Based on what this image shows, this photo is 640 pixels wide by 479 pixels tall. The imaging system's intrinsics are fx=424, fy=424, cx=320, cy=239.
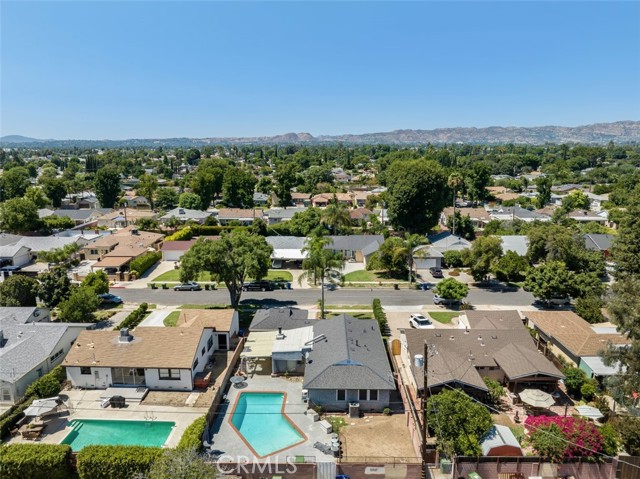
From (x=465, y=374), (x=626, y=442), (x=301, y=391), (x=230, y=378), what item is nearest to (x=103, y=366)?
(x=230, y=378)

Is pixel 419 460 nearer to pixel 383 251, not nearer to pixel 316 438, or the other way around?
pixel 316 438

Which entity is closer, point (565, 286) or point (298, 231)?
point (565, 286)

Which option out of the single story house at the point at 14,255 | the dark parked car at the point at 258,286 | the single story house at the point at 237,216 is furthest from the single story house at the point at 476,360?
the single story house at the point at 237,216

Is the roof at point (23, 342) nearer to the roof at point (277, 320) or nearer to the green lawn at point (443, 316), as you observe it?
the roof at point (277, 320)

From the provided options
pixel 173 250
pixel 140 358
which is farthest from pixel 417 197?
pixel 140 358

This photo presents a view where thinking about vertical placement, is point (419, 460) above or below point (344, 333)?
below

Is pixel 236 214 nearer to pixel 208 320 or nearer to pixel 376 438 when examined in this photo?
pixel 208 320

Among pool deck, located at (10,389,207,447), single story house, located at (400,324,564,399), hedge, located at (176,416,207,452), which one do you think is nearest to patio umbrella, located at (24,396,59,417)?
pool deck, located at (10,389,207,447)
